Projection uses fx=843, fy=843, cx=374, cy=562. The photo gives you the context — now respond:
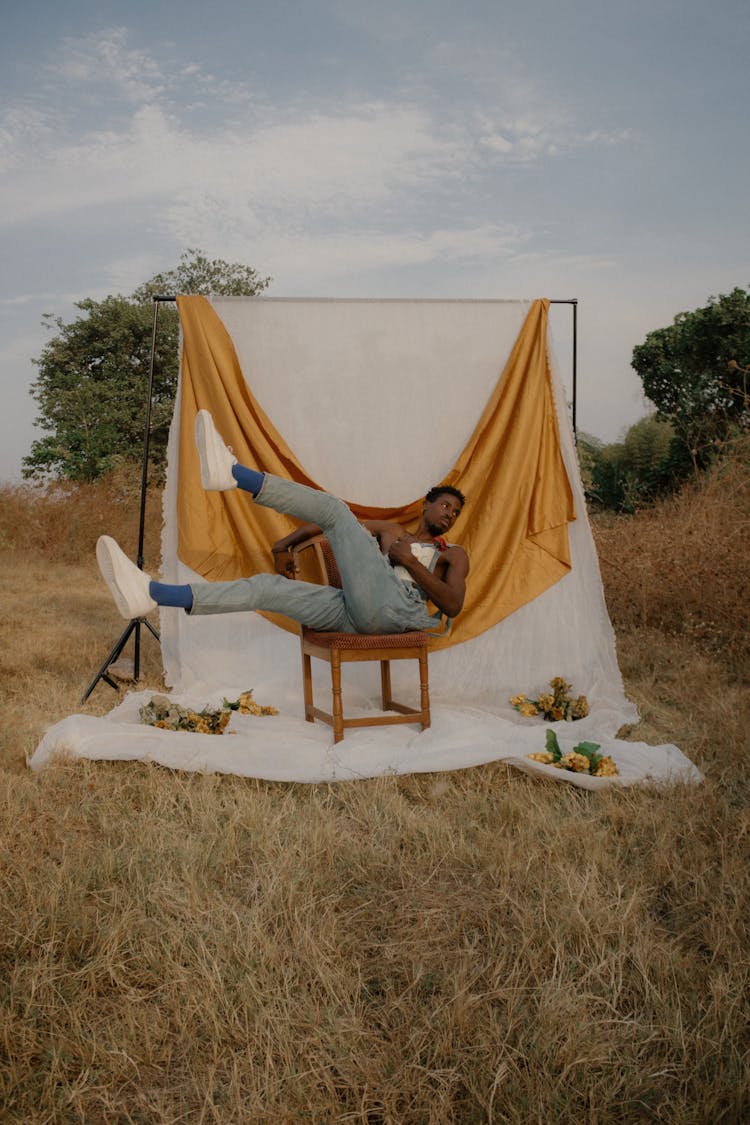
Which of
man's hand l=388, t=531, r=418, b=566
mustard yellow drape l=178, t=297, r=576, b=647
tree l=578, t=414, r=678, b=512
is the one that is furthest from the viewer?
tree l=578, t=414, r=678, b=512

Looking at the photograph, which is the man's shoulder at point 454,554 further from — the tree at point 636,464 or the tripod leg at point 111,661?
the tree at point 636,464

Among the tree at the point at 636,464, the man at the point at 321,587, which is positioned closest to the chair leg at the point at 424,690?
the man at the point at 321,587

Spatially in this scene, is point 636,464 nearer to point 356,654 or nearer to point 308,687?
point 308,687

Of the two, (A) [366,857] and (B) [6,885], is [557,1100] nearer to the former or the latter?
(A) [366,857]

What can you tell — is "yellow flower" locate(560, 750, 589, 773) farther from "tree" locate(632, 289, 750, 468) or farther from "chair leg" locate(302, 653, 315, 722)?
"tree" locate(632, 289, 750, 468)

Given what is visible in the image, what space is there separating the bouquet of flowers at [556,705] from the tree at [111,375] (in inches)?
513

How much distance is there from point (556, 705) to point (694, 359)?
375 inches

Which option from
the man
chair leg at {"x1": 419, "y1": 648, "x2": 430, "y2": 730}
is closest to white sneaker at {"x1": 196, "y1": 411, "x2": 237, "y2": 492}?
A: the man

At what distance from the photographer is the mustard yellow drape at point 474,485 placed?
153 inches

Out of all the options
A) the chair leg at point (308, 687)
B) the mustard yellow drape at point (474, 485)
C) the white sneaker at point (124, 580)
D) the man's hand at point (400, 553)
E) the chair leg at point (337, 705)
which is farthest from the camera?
the mustard yellow drape at point (474, 485)

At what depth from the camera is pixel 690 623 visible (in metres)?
4.59

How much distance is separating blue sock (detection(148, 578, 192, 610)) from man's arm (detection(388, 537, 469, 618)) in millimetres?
838

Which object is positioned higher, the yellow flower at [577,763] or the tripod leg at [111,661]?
the tripod leg at [111,661]

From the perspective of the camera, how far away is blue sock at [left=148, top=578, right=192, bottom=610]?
290cm
